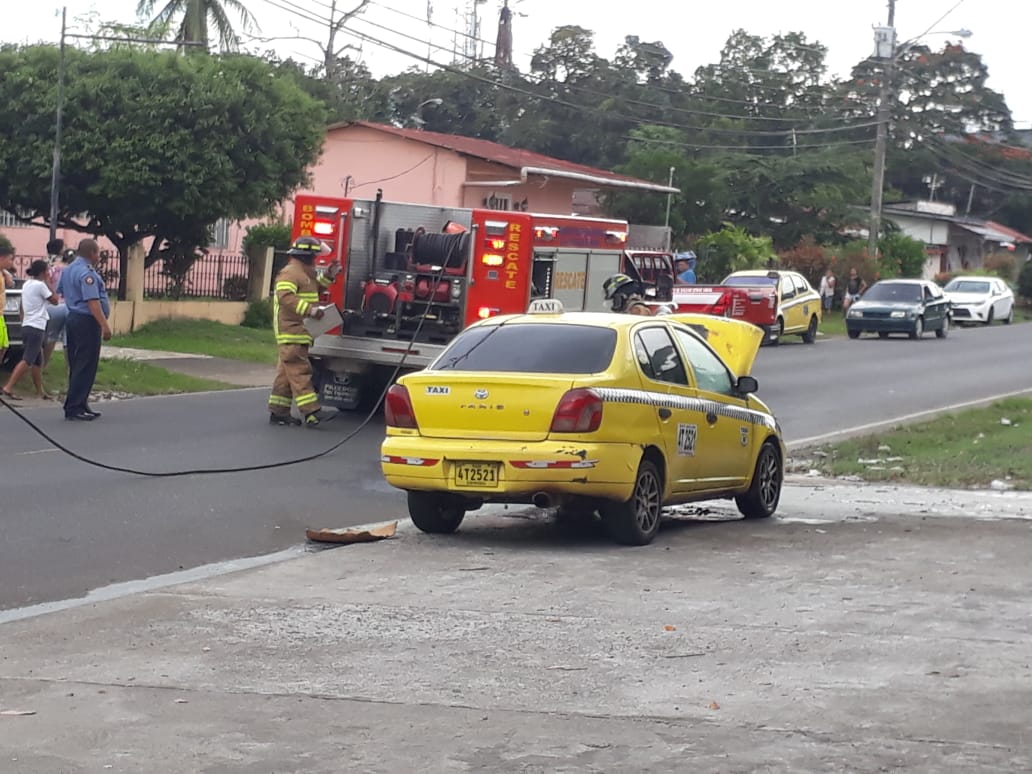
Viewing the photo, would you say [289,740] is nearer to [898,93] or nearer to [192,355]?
[192,355]

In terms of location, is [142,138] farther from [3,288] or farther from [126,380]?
[3,288]

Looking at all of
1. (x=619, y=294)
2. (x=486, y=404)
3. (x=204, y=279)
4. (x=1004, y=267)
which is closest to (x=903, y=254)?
(x=1004, y=267)

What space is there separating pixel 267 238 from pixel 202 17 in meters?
12.6

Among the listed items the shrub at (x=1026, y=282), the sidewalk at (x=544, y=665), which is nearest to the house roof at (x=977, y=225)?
the shrub at (x=1026, y=282)

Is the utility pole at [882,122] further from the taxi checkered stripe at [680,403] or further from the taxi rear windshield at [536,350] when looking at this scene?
the taxi rear windshield at [536,350]

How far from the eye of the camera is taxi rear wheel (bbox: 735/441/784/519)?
12602mm

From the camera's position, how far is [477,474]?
10.4 m

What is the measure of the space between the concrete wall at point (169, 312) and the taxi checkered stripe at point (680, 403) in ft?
56.1

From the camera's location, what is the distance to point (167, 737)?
19.5 feet

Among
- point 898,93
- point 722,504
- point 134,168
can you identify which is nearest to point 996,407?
point 722,504

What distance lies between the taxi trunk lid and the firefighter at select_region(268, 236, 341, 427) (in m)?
6.69

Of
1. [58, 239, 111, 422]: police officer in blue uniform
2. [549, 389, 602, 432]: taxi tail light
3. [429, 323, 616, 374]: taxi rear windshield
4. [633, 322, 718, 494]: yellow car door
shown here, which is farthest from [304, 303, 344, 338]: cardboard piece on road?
[549, 389, 602, 432]: taxi tail light

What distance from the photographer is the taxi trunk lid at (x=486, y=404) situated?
34.2 feet

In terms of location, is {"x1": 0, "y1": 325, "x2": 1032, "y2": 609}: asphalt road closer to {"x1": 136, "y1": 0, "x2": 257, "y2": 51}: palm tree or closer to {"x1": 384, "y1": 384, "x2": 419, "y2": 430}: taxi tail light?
{"x1": 384, "y1": 384, "x2": 419, "y2": 430}: taxi tail light
